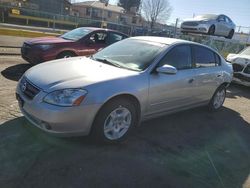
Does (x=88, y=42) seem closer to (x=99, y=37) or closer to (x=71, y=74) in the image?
(x=99, y=37)

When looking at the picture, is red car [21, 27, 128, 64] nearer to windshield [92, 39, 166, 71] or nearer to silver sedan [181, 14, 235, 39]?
windshield [92, 39, 166, 71]

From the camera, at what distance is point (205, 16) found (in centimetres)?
1578

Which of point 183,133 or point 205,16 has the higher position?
point 205,16

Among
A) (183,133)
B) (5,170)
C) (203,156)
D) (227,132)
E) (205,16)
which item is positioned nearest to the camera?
(5,170)

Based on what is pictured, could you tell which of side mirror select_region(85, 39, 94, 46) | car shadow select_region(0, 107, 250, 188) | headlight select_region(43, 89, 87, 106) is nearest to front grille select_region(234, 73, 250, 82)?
car shadow select_region(0, 107, 250, 188)

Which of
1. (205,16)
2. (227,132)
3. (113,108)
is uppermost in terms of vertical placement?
(205,16)

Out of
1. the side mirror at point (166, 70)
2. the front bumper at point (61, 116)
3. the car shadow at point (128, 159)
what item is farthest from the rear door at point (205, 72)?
the front bumper at point (61, 116)

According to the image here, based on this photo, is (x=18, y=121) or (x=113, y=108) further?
(x=18, y=121)

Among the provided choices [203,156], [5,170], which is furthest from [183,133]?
[5,170]

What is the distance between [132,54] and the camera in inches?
187

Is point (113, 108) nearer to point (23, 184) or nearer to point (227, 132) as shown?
point (23, 184)

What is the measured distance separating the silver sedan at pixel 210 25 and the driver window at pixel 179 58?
11.0m

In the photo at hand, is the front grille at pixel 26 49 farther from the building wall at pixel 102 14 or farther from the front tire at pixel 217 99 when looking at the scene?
the building wall at pixel 102 14

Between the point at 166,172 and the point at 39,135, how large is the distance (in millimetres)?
1914
